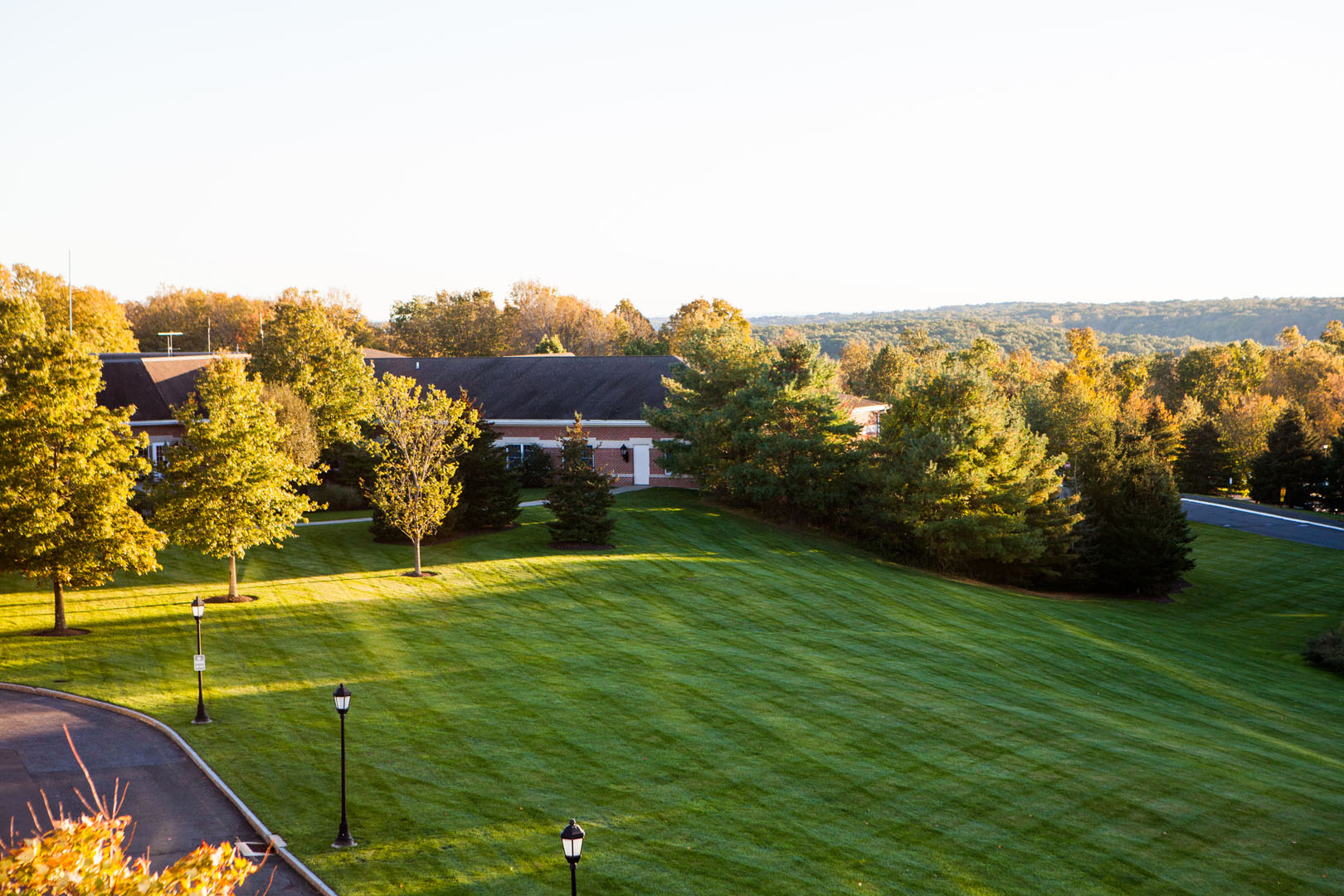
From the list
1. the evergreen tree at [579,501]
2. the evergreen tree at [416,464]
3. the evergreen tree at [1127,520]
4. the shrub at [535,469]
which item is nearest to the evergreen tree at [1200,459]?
the evergreen tree at [1127,520]

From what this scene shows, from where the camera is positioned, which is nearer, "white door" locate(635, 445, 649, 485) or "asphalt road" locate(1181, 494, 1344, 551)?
"asphalt road" locate(1181, 494, 1344, 551)

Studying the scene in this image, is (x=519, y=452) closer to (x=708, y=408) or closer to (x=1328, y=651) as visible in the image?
(x=708, y=408)

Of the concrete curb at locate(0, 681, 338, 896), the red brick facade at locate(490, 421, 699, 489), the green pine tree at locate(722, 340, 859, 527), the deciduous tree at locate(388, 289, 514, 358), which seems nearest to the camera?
the concrete curb at locate(0, 681, 338, 896)

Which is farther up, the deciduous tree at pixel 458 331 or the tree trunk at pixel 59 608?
the deciduous tree at pixel 458 331

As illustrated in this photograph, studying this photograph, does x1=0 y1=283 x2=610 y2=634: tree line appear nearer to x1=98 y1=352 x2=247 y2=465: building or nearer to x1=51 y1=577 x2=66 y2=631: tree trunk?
x1=51 y1=577 x2=66 y2=631: tree trunk

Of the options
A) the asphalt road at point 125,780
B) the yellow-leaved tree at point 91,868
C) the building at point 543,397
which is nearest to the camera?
the yellow-leaved tree at point 91,868

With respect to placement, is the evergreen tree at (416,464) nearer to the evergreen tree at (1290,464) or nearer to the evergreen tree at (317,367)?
the evergreen tree at (317,367)

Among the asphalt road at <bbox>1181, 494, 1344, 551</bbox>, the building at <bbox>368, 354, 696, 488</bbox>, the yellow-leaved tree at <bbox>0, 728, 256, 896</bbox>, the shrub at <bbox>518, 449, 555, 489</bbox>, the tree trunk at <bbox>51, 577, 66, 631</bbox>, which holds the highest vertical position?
the building at <bbox>368, 354, 696, 488</bbox>

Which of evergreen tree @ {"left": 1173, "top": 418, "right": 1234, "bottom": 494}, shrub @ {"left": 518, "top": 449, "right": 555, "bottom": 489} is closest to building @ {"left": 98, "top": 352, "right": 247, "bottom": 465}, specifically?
shrub @ {"left": 518, "top": 449, "right": 555, "bottom": 489}
